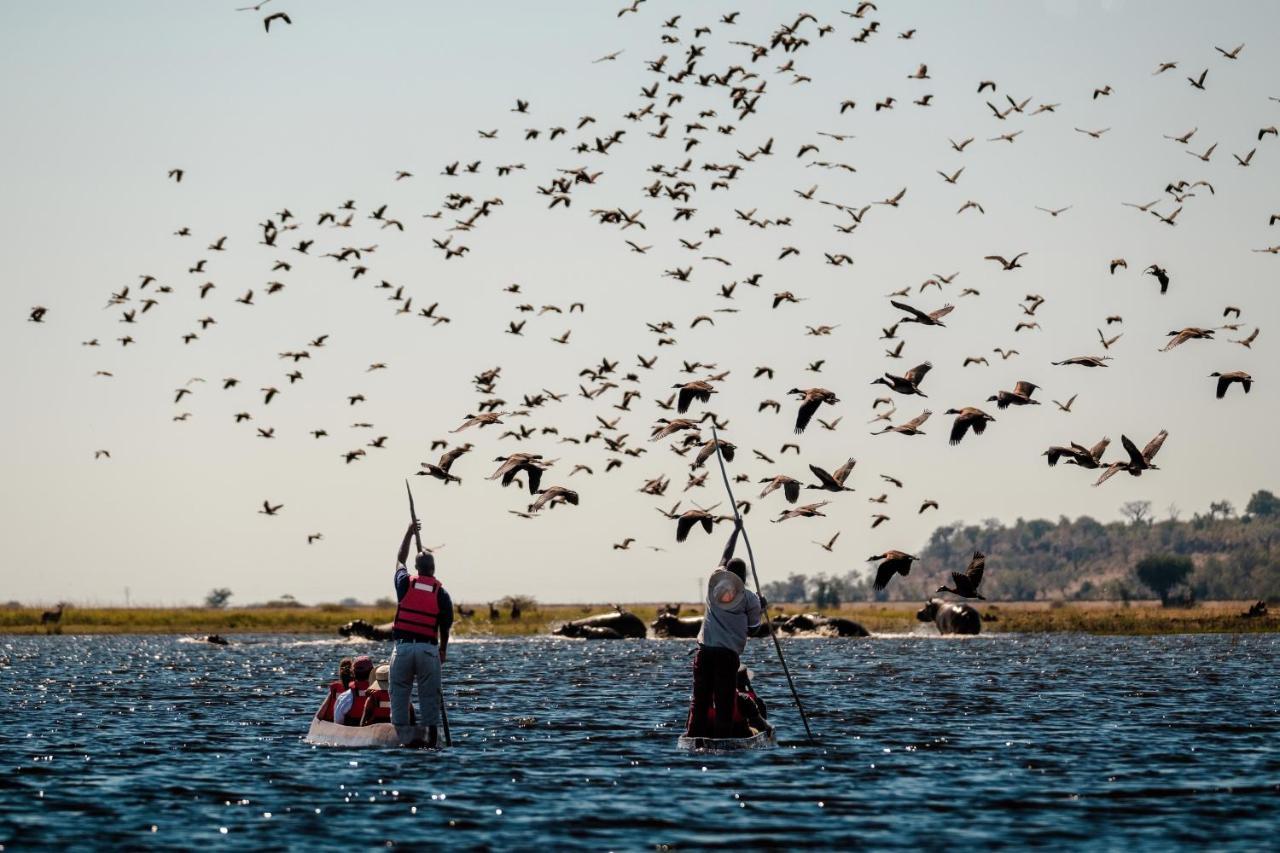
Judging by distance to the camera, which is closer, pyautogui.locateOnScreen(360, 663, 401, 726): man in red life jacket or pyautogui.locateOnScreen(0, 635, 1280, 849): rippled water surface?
pyautogui.locateOnScreen(0, 635, 1280, 849): rippled water surface

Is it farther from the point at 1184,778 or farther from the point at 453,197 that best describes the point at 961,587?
the point at 453,197

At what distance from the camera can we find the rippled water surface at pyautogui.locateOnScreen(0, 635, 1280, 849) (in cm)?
2000

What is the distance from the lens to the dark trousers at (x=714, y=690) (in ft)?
84.8

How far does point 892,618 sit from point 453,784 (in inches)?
3837

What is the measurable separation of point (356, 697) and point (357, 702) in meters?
0.10

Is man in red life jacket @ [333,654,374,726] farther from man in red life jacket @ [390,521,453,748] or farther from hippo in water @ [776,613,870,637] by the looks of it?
hippo in water @ [776,613,870,637]

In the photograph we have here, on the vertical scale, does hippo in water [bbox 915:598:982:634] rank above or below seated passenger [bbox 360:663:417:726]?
above

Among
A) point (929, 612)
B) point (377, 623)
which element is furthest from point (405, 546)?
point (377, 623)

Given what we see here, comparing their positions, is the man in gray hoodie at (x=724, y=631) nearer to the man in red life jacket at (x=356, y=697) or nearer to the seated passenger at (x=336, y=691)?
the man in red life jacket at (x=356, y=697)

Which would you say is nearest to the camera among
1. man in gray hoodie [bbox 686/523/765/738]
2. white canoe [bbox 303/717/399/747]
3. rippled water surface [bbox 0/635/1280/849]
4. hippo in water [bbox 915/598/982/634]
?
rippled water surface [bbox 0/635/1280/849]

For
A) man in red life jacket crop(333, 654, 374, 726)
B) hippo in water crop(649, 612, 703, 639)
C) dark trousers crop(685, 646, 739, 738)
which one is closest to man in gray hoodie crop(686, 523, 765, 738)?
dark trousers crop(685, 646, 739, 738)

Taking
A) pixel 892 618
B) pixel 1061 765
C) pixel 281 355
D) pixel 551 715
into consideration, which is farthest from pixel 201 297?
pixel 892 618

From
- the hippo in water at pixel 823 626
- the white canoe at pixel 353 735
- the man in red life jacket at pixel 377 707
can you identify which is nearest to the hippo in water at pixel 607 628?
the hippo in water at pixel 823 626

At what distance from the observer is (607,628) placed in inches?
3452
